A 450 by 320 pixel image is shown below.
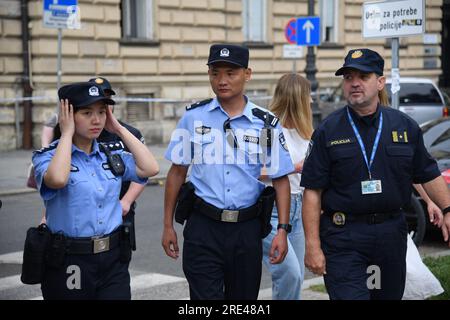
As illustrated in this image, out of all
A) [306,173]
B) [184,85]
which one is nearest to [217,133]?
[306,173]

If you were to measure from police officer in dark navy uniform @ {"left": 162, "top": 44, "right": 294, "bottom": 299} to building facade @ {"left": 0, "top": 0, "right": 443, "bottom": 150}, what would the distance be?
44.8 feet

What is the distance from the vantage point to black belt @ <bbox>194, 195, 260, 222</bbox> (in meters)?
4.63

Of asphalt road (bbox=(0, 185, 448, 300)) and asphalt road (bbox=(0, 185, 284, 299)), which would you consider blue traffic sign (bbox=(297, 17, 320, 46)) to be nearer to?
asphalt road (bbox=(0, 185, 284, 299))

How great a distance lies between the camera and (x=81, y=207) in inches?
167

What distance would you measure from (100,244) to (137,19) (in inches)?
664

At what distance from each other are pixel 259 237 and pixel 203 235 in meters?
0.34

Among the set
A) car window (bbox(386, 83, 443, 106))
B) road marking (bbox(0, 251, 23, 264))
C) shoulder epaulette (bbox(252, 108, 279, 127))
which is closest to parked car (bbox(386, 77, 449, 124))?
car window (bbox(386, 83, 443, 106))

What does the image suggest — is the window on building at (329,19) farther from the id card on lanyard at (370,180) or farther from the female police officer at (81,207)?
the female police officer at (81,207)

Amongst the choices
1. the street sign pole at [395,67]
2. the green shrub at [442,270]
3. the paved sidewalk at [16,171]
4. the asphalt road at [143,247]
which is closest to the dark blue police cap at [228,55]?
the green shrub at [442,270]

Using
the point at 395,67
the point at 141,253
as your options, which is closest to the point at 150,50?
the point at 141,253

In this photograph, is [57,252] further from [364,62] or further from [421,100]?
[421,100]

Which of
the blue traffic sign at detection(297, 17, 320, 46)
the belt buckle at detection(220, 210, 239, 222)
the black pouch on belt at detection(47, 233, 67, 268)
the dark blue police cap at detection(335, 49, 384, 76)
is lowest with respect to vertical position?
the black pouch on belt at detection(47, 233, 67, 268)

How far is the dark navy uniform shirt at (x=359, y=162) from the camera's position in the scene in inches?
176
